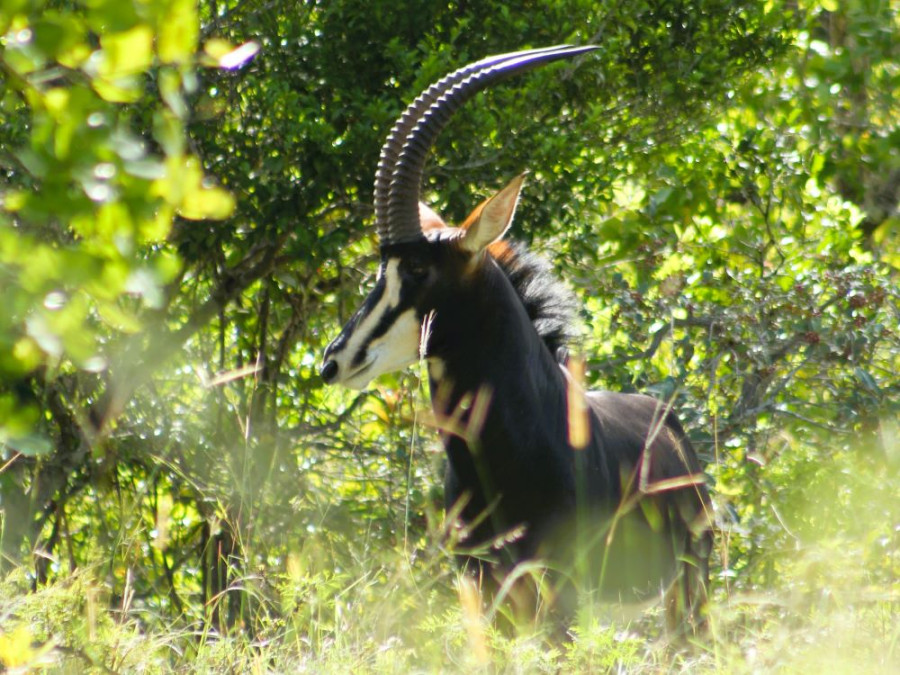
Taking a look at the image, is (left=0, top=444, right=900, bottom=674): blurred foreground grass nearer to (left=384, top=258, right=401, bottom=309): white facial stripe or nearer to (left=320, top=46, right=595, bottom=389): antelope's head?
→ (left=320, top=46, right=595, bottom=389): antelope's head

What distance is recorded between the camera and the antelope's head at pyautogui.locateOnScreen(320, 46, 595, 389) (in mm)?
4188

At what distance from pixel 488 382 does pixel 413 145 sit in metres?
0.98

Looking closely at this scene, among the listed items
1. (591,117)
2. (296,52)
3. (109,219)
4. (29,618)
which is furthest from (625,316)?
(109,219)

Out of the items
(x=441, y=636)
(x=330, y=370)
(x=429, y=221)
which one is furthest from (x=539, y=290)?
(x=441, y=636)

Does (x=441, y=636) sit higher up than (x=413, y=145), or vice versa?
(x=413, y=145)

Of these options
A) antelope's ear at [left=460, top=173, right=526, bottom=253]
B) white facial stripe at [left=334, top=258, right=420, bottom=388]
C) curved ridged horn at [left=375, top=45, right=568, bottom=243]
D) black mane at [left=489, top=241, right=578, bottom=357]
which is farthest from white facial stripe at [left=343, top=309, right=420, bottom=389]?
black mane at [left=489, top=241, right=578, bottom=357]

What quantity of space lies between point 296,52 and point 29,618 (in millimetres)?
3318

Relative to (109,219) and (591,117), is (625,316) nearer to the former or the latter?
(591,117)

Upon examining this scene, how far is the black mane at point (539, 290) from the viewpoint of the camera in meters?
4.77

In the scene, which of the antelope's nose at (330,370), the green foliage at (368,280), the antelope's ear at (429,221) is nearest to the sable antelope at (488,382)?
the antelope's nose at (330,370)

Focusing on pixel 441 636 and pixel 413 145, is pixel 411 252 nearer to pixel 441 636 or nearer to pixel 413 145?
pixel 413 145

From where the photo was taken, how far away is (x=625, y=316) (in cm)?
622

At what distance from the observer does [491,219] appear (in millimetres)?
4312

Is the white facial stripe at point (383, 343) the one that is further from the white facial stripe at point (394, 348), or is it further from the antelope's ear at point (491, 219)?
the antelope's ear at point (491, 219)
